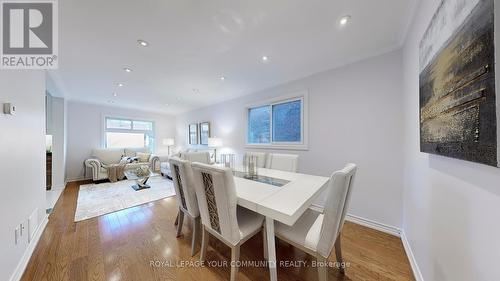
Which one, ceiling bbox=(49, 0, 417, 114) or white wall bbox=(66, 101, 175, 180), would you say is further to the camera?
white wall bbox=(66, 101, 175, 180)

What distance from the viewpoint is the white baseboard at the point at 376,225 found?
6.57 feet

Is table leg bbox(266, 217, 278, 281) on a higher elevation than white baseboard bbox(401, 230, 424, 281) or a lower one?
higher

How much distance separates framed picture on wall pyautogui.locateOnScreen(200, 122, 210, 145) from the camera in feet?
16.7

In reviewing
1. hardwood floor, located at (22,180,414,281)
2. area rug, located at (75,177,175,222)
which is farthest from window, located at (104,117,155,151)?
hardwood floor, located at (22,180,414,281)

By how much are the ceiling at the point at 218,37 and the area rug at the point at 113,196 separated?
7.52 ft

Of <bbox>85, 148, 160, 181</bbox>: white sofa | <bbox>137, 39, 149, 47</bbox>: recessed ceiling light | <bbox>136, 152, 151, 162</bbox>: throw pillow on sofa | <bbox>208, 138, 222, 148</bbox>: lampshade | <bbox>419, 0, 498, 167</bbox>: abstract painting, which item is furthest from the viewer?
<bbox>136, 152, 151, 162</bbox>: throw pillow on sofa

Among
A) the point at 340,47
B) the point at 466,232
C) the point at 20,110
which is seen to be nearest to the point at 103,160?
the point at 20,110

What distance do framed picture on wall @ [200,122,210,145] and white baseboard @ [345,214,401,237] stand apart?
410 cm

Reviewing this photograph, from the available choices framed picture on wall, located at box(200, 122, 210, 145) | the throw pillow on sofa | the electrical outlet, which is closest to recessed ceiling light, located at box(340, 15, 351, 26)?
the electrical outlet

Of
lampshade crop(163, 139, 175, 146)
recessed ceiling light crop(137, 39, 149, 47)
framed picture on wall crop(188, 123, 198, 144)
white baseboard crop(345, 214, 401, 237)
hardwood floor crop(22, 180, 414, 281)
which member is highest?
recessed ceiling light crop(137, 39, 149, 47)

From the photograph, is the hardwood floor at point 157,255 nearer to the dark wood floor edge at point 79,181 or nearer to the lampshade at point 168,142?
the dark wood floor edge at point 79,181

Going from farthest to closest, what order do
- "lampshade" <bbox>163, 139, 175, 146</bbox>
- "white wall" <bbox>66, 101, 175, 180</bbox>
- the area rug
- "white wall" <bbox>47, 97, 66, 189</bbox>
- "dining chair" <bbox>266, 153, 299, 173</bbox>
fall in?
"lampshade" <bbox>163, 139, 175, 146</bbox> → "white wall" <bbox>66, 101, 175, 180</bbox> → "white wall" <bbox>47, 97, 66, 189</bbox> → the area rug → "dining chair" <bbox>266, 153, 299, 173</bbox>

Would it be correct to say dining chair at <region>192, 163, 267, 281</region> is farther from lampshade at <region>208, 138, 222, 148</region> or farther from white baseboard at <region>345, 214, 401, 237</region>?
lampshade at <region>208, 138, 222, 148</region>

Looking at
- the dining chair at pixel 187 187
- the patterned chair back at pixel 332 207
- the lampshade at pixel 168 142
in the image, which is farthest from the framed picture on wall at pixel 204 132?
the patterned chair back at pixel 332 207
